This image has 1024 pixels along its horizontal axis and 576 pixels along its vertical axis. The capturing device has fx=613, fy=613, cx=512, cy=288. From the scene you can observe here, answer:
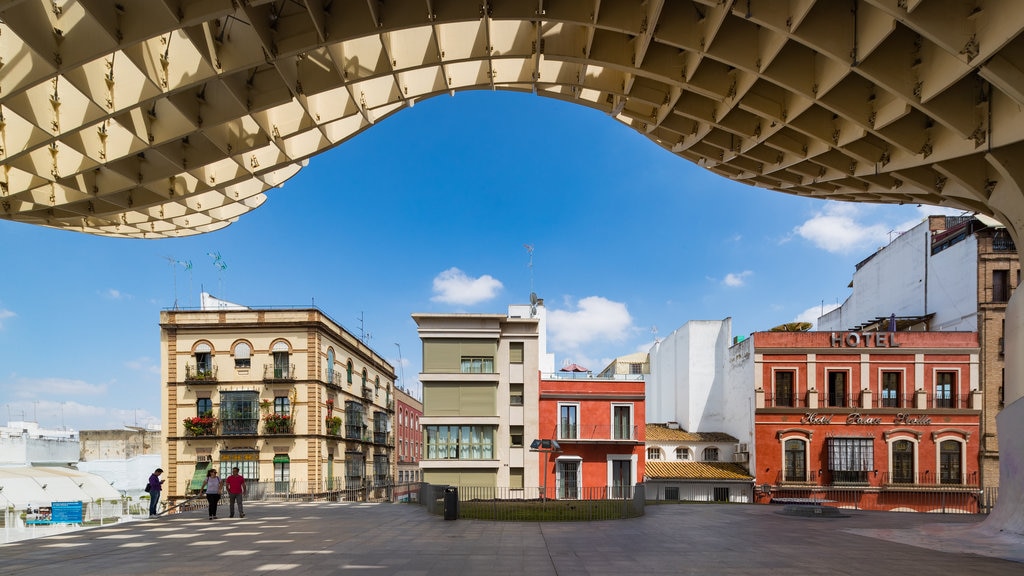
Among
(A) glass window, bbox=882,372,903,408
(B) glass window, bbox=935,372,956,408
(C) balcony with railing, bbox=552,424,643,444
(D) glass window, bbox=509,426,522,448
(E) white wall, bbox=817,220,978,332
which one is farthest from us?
(E) white wall, bbox=817,220,978,332

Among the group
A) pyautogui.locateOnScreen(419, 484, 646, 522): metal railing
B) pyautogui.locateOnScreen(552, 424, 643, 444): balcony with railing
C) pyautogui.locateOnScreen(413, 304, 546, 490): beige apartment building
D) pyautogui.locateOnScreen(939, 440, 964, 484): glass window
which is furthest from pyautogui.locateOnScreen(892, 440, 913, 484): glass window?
pyautogui.locateOnScreen(419, 484, 646, 522): metal railing

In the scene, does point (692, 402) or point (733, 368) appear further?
point (692, 402)

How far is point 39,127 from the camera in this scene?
1409 cm

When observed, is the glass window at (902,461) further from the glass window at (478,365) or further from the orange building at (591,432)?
the glass window at (478,365)

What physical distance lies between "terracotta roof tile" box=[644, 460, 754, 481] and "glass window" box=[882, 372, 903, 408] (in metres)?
10.5

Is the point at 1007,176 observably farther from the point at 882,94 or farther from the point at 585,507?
the point at 585,507

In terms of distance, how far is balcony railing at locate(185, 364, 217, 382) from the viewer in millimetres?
42737

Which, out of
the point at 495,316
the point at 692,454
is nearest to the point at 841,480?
the point at 692,454

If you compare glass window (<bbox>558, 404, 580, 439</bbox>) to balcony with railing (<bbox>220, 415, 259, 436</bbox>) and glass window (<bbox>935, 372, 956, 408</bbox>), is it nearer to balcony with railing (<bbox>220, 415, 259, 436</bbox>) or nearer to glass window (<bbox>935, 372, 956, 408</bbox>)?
balcony with railing (<bbox>220, 415, 259, 436</bbox>)

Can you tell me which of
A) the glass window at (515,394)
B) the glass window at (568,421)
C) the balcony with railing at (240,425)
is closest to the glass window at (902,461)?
the glass window at (568,421)

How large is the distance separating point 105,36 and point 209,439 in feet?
120

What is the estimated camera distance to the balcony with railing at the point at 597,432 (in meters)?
40.1

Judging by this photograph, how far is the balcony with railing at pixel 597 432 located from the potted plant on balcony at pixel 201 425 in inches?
927

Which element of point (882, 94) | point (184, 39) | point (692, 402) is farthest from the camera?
point (692, 402)
